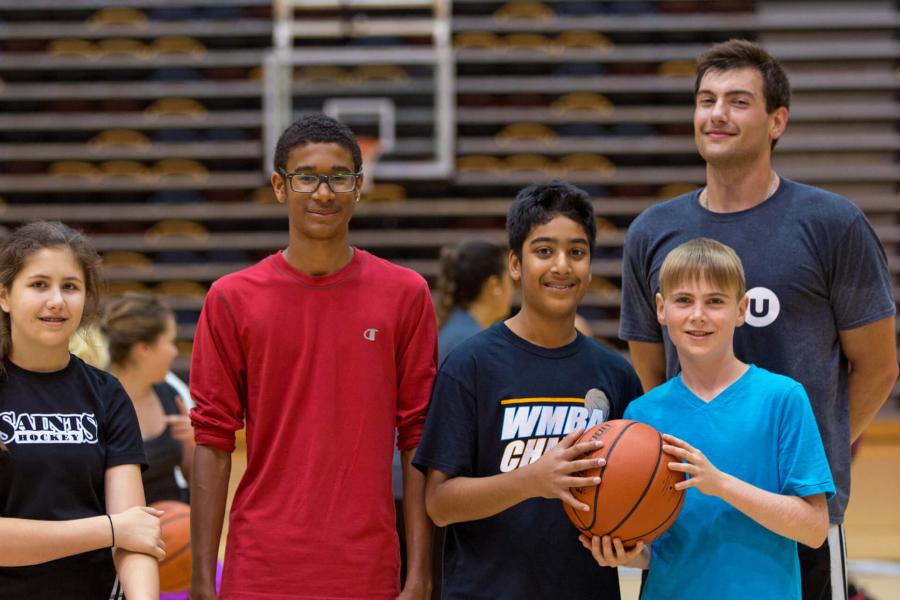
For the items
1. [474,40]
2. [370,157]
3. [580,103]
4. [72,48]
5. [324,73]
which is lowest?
[370,157]

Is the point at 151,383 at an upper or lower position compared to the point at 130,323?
lower

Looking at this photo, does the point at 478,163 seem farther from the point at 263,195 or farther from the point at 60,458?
the point at 60,458

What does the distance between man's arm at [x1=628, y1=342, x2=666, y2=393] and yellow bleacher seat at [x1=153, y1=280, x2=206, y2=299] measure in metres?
8.15

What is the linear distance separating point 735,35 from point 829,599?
9251mm

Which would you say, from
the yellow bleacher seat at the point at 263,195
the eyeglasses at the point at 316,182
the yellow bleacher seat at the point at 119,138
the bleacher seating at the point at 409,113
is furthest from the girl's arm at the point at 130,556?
the yellow bleacher seat at the point at 119,138

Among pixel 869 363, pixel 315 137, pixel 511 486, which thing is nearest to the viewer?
pixel 511 486

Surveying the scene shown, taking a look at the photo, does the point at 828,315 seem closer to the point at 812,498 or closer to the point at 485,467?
the point at 812,498

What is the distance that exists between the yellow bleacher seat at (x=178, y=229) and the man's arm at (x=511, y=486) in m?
8.77

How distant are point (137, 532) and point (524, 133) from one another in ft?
29.6

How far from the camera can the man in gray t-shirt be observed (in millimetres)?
2533

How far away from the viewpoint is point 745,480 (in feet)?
7.47

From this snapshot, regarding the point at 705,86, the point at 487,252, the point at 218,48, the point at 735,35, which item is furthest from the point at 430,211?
Result: the point at 705,86

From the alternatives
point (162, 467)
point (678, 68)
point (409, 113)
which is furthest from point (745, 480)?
point (678, 68)

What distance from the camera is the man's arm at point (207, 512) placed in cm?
230
